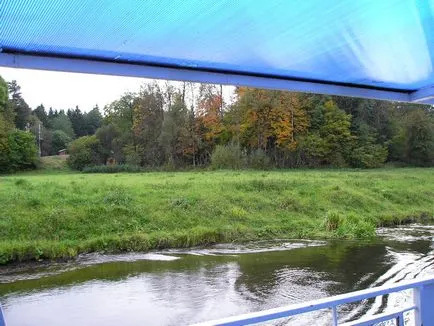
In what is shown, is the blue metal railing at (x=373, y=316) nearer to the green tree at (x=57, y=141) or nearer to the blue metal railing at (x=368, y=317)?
the blue metal railing at (x=368, y=317)

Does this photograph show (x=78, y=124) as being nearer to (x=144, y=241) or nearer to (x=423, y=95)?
(x=144, y=241)

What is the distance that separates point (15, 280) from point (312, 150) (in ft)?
98.4

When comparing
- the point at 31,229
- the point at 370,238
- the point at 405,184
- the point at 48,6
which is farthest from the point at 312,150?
the point at 48,6

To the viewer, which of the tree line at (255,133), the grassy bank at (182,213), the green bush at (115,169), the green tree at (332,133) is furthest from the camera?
the green tree at (332,133)

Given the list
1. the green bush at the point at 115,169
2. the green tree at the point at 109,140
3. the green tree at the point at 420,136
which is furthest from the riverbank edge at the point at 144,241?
the green tree at the point at 420,136

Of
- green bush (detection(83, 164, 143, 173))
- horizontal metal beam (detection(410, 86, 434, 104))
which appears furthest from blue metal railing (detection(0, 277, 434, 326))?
green bush (detection(83, 164, 143, 173))

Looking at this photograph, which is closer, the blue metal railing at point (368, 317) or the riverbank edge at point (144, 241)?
the blue metal railing at point (368, 317)

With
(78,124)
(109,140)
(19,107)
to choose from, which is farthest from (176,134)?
(78,124)

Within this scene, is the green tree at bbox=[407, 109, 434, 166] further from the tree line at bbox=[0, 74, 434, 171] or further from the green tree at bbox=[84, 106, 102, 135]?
the green tree at bbox=[84, 106, 102, 135]

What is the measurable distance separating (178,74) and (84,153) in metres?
39.0

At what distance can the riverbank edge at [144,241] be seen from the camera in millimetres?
9664

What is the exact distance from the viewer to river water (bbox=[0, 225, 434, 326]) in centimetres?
644

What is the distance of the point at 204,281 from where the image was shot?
26.9 feet

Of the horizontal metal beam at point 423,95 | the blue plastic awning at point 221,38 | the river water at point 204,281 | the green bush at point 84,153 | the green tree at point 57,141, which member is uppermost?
the green tree at point 57,141
